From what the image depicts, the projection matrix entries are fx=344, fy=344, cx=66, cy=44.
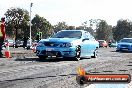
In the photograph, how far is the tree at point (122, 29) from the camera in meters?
112

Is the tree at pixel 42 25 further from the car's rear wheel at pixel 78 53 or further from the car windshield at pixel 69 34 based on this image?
the car's rear wheel at pixel 78 53

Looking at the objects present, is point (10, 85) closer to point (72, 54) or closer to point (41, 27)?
point (72, 54)

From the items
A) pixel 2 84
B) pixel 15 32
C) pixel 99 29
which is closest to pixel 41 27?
pixel 15 32

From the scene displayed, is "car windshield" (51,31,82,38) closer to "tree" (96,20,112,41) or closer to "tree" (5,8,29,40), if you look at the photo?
"tree" (5,8,29,40)

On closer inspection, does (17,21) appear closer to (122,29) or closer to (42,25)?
(42,25)

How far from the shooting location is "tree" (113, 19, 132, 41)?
112375 millimetres

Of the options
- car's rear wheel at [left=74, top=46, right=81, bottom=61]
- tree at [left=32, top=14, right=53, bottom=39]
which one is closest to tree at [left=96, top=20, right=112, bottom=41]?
tree at [left=32, top=14, right=53, bottom=39]

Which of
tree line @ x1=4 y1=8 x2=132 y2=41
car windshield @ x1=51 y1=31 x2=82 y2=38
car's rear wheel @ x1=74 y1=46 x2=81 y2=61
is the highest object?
tree line @ x1=4 y1=8 x2=132 y2=41

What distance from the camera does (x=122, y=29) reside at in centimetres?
11238

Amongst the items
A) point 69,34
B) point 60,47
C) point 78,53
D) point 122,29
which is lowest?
point 78,53

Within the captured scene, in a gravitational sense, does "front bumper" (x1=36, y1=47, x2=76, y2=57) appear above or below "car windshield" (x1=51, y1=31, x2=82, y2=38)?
below

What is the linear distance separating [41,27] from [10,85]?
300 ft

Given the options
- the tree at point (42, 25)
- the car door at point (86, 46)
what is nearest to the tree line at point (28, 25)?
the tree at point (42, 25)

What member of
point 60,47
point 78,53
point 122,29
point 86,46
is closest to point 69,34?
point 86,46
